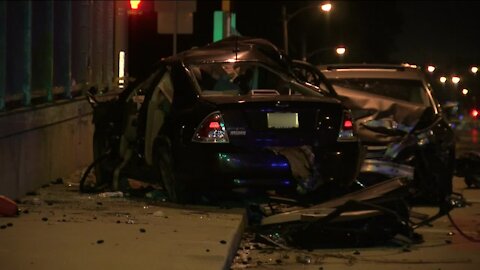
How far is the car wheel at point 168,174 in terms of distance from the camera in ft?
30.4

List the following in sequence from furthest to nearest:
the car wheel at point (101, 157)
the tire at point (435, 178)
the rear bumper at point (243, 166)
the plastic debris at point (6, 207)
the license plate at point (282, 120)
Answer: the tire at point (435, 178)
the car wheel at point (101, 157)
the license plate at point (282, 120)
the rear bumper at point (243, 166)
the plastic debris at point (6, 207)

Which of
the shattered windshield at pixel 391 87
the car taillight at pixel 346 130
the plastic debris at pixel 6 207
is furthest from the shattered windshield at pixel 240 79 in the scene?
the plastic debris at pixel 6 207

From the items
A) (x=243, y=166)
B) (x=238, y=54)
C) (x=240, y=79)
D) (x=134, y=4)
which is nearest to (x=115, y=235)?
(x=243, y=166)

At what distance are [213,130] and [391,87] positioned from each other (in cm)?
376

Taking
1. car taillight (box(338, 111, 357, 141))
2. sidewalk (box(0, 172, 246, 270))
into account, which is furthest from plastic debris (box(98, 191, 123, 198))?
car taillight (box(338, 111, 357, 141))

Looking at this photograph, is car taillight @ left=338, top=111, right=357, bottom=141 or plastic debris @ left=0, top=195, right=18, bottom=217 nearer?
plastic debris @ left=0, top=195, right=18, bottom=217

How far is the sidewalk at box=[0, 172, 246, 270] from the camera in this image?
656 cm

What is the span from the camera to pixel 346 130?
9.23 m

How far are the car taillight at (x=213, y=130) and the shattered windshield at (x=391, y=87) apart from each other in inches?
129

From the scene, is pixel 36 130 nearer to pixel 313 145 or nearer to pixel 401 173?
pixel 313 145

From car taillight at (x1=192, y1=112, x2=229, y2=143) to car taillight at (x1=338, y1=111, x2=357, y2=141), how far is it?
1251mm

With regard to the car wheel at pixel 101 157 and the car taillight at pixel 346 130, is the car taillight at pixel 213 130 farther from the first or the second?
the car wheel at pixel 101 157

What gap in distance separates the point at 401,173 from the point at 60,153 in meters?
4.66

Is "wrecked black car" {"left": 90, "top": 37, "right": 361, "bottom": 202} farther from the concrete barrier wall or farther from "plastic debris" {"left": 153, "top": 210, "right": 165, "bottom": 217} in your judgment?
the concrete barrier wall
